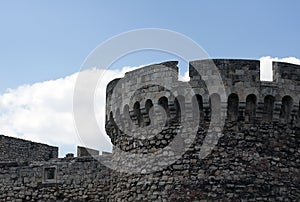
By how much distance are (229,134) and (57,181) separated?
4.92 metres

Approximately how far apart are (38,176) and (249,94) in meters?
5.84

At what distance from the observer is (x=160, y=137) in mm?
12711

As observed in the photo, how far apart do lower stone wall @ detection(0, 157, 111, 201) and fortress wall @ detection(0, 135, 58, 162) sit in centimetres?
436

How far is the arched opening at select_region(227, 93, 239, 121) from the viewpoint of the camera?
12.4 m

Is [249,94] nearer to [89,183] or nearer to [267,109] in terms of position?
[267,109]

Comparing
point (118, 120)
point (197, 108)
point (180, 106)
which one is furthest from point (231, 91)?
point (118, 120)

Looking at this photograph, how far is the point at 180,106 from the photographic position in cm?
1260

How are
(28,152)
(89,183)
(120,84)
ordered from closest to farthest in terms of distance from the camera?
(120,84) < (89,183) < (28,152)

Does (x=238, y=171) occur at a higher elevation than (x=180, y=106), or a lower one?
lower

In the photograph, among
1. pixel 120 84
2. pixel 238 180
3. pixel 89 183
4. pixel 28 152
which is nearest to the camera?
pixel 238 180

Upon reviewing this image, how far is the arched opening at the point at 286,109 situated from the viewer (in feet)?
41.4

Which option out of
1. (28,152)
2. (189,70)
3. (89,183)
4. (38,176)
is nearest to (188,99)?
(189,70)

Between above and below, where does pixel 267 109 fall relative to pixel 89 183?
above

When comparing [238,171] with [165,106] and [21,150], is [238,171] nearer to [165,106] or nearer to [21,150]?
[165,106]
